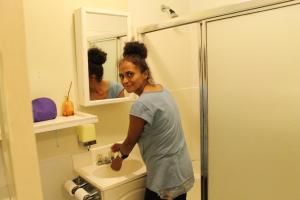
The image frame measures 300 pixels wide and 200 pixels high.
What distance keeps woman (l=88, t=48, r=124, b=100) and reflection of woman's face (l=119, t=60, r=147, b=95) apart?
11.2 inches

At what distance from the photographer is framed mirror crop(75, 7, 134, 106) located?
1607mm

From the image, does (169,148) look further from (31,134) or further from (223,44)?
(31,134)

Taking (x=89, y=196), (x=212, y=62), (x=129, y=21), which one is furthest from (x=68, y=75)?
(x=212, y=62)

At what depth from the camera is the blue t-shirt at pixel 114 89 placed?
178 centimetres

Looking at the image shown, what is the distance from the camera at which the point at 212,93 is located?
1.61 m

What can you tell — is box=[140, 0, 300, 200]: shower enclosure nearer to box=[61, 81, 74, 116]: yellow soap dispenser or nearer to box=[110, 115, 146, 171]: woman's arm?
box=[110, 115, 146, 171]: woman's arm

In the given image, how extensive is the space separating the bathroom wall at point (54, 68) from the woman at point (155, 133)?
40 centimetres

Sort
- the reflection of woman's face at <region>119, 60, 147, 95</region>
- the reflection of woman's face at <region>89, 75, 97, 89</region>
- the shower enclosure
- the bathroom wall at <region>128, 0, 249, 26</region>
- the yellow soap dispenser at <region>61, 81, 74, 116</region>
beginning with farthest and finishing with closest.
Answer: the bathroom wall at <region>128, 0, 249, 26</region>
the reflection of woman's face at <region>89, 75, 97, 89</region>
the yellow soap dispenser at <region>61, 81, 74, 116</region>
the reflection of woman's face at <region>119, 60, 147, 95</region>
the shower enclosure

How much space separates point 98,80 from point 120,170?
2.04 ft

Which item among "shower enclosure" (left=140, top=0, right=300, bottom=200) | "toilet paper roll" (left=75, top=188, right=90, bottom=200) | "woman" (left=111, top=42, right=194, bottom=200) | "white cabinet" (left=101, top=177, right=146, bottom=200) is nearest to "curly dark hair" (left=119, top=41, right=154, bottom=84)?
"woman" (left=111, top=42, right=194, bottom=200)

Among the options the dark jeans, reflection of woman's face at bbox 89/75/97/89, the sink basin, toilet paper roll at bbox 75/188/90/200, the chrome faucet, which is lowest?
the dark jeans

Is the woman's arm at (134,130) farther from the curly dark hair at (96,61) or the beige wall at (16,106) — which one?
the beige wall at (16,106)

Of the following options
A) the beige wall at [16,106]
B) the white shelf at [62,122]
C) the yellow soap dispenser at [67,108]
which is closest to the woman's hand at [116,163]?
the white shelf at [62,122]

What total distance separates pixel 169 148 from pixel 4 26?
114 cm
